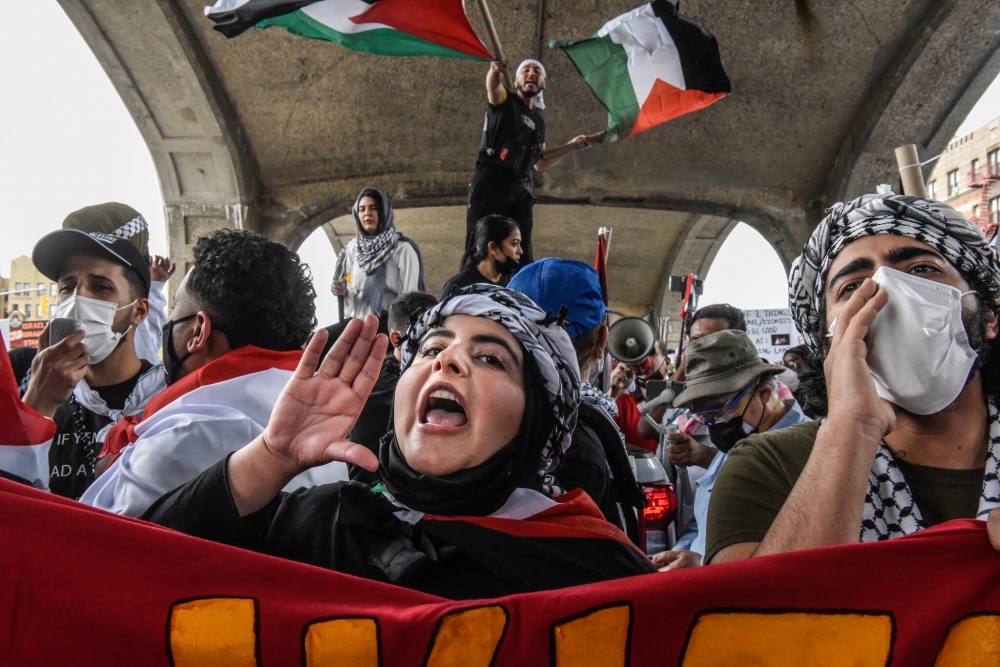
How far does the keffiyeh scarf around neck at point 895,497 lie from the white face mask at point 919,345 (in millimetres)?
116

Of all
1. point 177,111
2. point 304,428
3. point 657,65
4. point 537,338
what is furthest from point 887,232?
point 177,111

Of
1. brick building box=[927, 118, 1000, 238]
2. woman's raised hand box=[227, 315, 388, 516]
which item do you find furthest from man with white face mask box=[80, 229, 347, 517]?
brick building box=[927, 118, 1000, 238]

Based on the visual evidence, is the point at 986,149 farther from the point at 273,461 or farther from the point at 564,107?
the point at 273,461

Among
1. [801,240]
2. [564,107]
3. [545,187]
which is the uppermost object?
[564,107]

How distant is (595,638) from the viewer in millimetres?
1109

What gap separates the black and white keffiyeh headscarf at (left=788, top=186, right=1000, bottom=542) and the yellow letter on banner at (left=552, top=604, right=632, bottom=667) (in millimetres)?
609

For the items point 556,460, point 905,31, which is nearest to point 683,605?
point 556,460

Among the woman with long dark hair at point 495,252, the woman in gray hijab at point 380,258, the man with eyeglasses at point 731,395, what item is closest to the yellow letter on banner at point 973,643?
the man with eyeglasses at point 731,395

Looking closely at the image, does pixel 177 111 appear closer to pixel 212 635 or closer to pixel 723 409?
pixel 723 409

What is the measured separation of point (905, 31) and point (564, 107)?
4.20m

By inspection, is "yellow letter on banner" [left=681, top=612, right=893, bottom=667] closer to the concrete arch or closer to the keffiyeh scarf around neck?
the keffiyeh scarf around neck

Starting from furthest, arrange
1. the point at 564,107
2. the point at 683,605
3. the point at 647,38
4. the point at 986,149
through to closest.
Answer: the point at 986,149 → the point at 564,107 → the point at 647,38 → the point at 683,605

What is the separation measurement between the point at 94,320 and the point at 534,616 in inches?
88.1

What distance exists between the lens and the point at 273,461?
1334 millimetres
